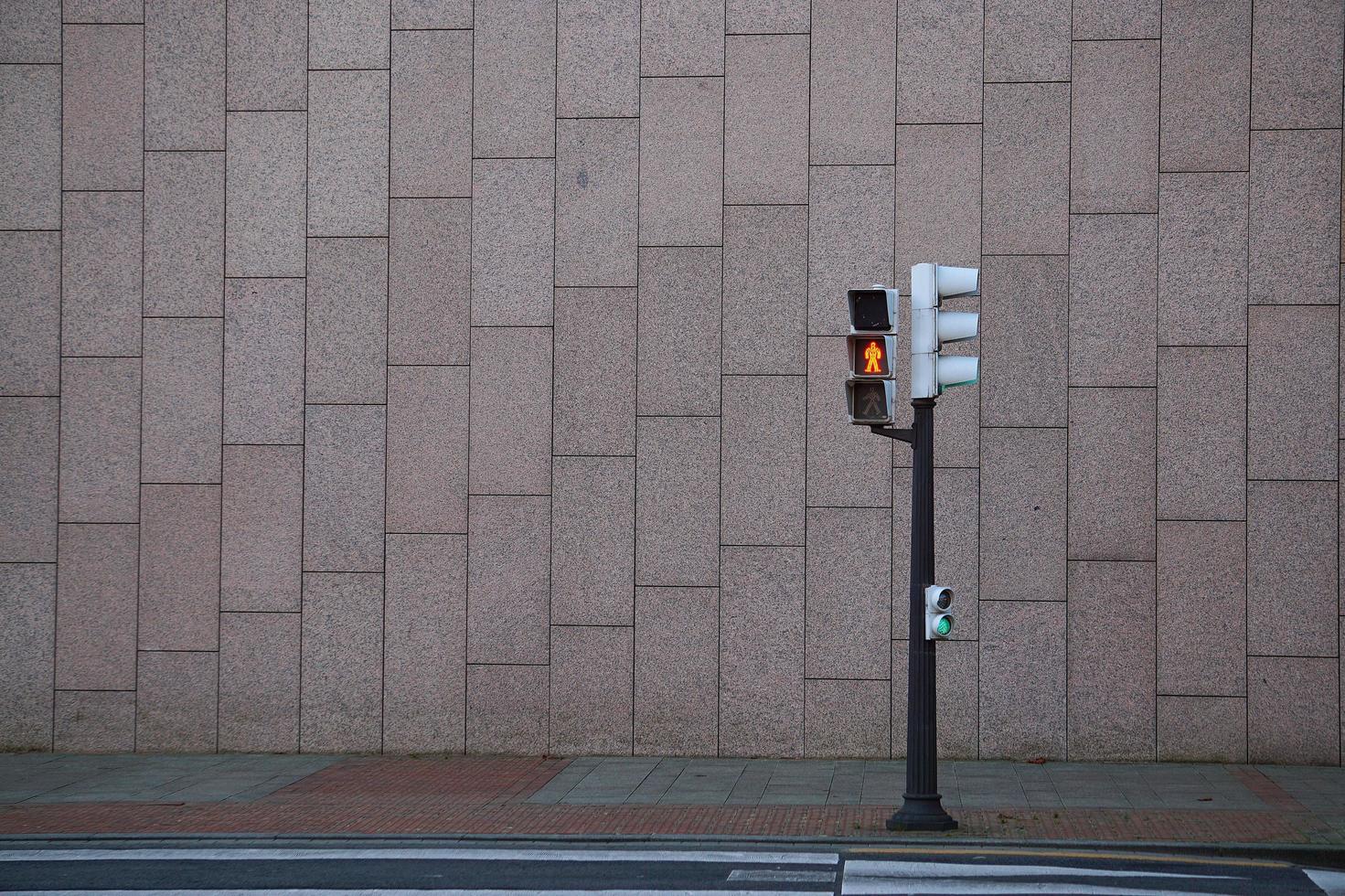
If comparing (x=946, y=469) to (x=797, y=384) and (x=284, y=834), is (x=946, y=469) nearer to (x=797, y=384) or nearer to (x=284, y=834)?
(x=797, y=384)

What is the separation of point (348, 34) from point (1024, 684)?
1008 cm

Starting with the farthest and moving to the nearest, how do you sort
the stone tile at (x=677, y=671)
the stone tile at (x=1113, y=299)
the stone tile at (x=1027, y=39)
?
the stone tile at (x=677, y=671), the stone tile at (x=1027, y=39), the stone tile at (x=1113, y=299)

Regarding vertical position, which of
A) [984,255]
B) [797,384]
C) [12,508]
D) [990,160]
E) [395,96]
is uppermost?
[395,96]

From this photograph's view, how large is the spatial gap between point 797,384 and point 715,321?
1.10 meters

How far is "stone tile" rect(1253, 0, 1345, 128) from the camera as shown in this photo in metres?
12.8

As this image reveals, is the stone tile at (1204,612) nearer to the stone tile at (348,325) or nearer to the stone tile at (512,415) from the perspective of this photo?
the stone tile at (512,415)

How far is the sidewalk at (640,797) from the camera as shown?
10.1 metres

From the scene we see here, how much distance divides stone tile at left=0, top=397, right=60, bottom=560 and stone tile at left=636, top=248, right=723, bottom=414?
21.7 feet

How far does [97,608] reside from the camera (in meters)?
13.8

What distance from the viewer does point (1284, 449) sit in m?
12.8

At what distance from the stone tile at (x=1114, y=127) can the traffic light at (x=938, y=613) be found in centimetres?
511

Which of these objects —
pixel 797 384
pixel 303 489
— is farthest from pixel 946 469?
pixel 303 489

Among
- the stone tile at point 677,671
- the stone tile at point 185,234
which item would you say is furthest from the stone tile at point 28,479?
the stone tile at point 677,671

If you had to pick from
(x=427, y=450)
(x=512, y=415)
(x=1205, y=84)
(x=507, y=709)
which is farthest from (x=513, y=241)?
(x=1205, y=84)
